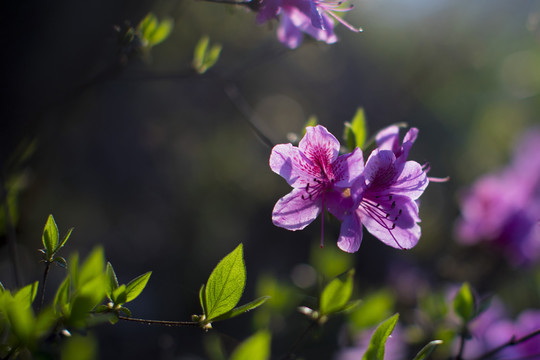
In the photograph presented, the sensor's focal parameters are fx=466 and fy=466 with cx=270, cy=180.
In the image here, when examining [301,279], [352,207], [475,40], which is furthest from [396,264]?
[475,40]

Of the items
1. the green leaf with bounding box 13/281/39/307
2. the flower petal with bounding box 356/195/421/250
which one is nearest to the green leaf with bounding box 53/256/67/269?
the green leaf with bounding box 13/281/39/307

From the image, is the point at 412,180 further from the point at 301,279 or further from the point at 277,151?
the point at 301,279

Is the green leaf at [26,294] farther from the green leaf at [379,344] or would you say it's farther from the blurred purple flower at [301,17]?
the blurred purple flower at [301,17]

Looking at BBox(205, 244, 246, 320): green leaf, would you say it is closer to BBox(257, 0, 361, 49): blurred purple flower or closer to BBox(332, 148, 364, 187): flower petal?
BBox(332, 148, 364, 187): flower petal

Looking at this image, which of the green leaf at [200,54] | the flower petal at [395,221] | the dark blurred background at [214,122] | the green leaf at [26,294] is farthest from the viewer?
the dark blurred background at [214,122]

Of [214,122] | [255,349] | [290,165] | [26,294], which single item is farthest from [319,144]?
[214,122]

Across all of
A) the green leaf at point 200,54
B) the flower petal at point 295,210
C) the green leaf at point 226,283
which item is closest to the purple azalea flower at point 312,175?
the flower petal at point 295,210

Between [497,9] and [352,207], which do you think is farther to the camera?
[497,9]
